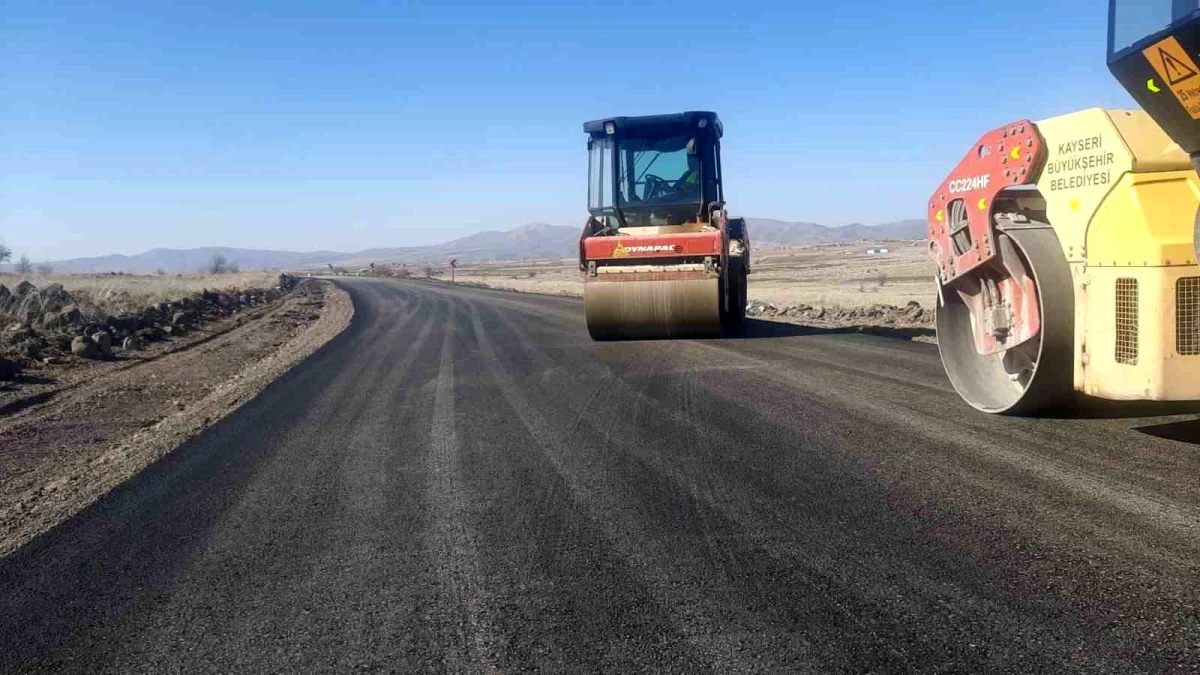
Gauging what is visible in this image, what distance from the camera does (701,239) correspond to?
14688 millimetres

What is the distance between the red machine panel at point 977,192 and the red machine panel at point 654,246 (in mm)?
5608

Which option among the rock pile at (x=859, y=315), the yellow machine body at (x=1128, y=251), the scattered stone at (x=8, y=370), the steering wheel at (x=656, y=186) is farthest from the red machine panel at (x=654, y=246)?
the scattered stone at (x=8, y=370)

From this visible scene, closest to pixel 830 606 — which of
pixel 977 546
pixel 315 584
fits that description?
pixel 977 546

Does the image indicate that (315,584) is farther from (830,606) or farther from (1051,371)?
(1051,371)

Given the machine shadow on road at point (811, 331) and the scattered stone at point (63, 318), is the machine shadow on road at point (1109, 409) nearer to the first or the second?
the machine shadow on road at point (811, 331)

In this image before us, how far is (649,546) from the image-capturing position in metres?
4.94

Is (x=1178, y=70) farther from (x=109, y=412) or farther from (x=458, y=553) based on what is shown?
(x=109, y=412)

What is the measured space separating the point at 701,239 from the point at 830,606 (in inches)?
433

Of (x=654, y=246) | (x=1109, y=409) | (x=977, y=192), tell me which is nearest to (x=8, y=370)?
(x=654, y=246)

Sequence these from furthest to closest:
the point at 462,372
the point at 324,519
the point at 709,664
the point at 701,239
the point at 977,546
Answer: the point at 701,239 < the point at 462,372 < the point at 324,519 < the point at 977,546 < the point at 709,664

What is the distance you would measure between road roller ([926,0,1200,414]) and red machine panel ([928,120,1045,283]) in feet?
0.05

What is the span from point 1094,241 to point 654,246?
9.03 m

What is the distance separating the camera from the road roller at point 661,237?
14.7m

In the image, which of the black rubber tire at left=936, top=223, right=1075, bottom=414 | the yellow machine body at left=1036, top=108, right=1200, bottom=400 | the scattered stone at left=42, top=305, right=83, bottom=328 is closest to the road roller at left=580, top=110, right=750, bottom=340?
the black rubber tire at left=936, top=223, right=1075, bottom=414
